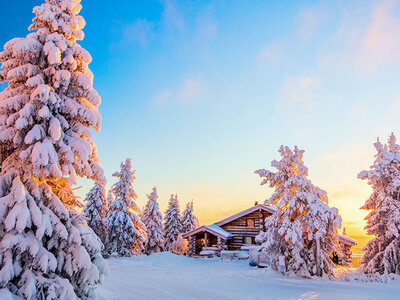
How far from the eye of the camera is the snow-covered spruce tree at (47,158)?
759cm

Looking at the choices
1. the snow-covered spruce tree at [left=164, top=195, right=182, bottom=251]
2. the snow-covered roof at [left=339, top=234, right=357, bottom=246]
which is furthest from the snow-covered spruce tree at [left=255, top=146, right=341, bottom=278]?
the snow-covered spruce tree at [left=164, top=195, right=182, bottom=251]

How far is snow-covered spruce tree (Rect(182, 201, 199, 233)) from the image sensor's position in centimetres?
5750

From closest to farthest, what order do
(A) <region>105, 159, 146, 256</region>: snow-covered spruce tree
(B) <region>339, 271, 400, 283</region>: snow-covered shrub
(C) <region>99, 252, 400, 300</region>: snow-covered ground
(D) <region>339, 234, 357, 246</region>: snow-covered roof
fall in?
(C) <region>99, 252, 400, 300</region>: snow-covered ground
(B) <region>339, 271, 400, 283</region>: snow-covered shrub
(D) <region>339, 234, 357, 246</region>: snow-covered roof
(A) <region>105, 159, 146, 256</region>: snow-covered spruce tree

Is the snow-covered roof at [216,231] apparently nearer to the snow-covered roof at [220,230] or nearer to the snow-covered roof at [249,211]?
the snow-covered roof at [220,230]

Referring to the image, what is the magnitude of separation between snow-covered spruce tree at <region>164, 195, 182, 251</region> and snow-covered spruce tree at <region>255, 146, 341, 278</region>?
38.0m

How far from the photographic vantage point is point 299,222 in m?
18.3

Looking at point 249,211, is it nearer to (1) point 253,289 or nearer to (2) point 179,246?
(1) point 253,289

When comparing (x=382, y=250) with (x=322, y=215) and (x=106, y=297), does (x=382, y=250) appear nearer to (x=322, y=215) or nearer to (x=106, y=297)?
(x=322, y=215)

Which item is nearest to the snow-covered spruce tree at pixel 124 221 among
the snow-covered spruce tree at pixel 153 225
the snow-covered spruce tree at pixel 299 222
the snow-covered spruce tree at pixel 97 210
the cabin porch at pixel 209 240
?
the snow-covered spruce tree at pixel 97 210

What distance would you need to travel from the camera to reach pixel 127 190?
34375 mm

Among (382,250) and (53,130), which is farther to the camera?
(382,250)

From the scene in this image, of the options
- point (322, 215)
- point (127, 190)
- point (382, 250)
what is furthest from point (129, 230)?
point (382, 250)

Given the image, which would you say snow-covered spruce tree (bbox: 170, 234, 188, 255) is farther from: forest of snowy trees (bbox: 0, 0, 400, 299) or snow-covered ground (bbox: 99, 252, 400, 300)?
forest of snowy trees (bbox: 0, 0, 400, 299)

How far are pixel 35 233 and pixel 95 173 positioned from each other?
9.03 ft
